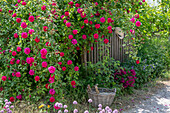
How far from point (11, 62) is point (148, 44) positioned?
13.0ft

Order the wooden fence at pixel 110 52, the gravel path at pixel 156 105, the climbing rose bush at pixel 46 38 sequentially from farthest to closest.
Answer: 1. the wooden fence at pixel 110 52
2. the gravel path at pixel 156 105
3. the climbing rose bush at pixel 46 38

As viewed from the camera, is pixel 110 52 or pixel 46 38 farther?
pixel 110 52

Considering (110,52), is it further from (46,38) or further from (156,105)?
(46,38)

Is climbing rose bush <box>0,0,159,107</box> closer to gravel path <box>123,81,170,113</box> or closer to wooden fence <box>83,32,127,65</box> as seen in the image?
wooden fence <box>83,32,127,65</box>

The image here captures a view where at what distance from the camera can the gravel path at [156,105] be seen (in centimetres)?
335

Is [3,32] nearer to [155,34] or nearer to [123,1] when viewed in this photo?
[123,1]

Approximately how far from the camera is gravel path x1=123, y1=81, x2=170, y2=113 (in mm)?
3350

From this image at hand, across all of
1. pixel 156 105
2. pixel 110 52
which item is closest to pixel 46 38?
pixel 110 52

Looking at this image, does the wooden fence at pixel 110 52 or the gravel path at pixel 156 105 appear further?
the wooden fence at pixel 110 52

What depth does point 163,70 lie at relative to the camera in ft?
16.9

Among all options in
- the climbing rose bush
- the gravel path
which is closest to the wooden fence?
the climbing rose bush

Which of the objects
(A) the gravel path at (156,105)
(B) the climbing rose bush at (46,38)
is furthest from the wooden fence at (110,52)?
(A) the gravel path at (156,105)

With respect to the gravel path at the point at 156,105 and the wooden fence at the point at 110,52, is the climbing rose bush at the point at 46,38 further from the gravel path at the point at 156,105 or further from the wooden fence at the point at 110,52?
the gravel path at the point at 156,105

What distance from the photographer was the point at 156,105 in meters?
3.59
